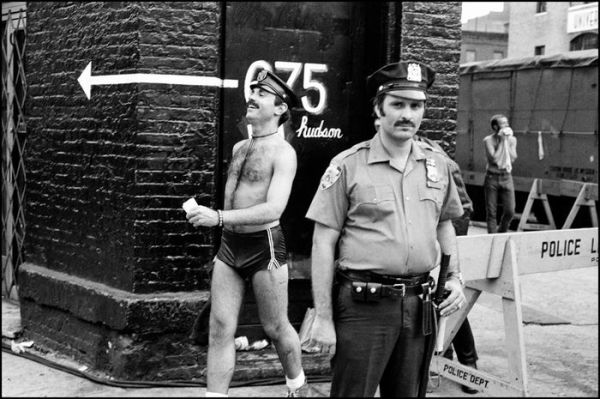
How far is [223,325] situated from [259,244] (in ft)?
1.72

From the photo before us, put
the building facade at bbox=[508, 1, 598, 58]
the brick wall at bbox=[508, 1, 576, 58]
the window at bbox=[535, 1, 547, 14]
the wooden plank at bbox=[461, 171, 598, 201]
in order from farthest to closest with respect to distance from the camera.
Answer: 1. the window at bbox=[535, 1, 547, 14]
2. the brick wall at bbox=[508, 1, 576, 58]
3. the building facade at bbox=[508, 1, 598, 58]
4. the wooden plank at bbox=[461, 171, 598, 201]

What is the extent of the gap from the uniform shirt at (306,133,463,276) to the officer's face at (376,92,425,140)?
0.43 ft

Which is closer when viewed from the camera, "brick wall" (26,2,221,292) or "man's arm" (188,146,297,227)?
"man's arm" (188,146,297,227)

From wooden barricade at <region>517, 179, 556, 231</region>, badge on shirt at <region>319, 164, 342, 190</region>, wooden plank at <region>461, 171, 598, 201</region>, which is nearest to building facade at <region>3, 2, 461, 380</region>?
badge on shirt at <region>319, 164, 342, 190</region>

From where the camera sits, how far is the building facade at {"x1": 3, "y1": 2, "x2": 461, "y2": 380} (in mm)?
5977

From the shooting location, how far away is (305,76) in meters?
6.47

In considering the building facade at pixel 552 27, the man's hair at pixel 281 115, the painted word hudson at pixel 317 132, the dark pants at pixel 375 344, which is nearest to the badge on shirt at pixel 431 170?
the dark pants at pixel 375 344

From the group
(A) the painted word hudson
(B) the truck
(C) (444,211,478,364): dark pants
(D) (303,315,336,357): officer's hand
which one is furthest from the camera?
(B) the truck

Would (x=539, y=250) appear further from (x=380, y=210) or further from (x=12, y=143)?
(x=12, y=143)

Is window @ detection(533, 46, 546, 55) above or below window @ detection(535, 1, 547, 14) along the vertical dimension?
below

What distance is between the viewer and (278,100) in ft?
16.9

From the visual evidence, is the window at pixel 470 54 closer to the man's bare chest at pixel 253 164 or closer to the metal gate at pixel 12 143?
the metal gate at pixel 12 143

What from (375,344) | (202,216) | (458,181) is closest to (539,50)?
(458,181)

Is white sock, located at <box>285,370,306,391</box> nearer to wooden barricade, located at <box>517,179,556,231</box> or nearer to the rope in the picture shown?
the rope
